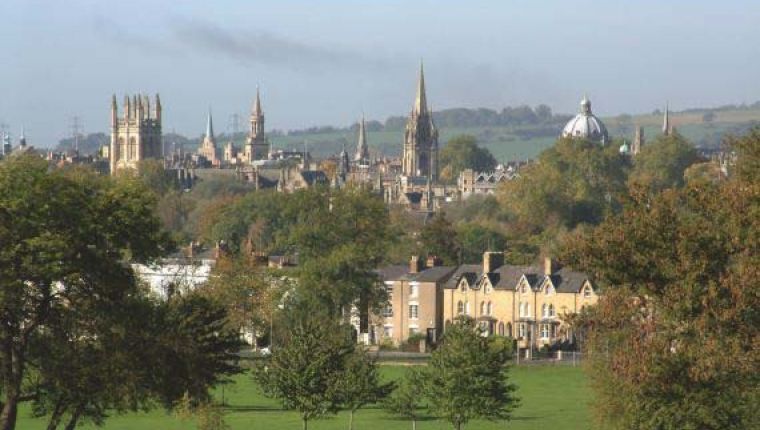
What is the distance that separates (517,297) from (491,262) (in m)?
3.38

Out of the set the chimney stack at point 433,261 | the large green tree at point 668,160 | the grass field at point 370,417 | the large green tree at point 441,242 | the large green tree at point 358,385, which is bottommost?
the grass field at point 370,417

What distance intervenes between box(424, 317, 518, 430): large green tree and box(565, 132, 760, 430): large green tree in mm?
13074

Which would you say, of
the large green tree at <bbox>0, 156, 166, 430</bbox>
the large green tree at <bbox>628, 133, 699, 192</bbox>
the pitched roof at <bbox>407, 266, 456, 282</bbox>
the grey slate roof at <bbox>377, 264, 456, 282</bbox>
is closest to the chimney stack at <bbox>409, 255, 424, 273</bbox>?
the grey slate roof at <bbox>377, 264, 456, 282</bbox>

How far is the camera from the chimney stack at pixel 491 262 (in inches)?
3809

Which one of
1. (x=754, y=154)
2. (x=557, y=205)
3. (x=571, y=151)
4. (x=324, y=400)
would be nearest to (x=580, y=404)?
(x=324, y=400)

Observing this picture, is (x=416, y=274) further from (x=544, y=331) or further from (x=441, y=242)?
(x=441, y=242)

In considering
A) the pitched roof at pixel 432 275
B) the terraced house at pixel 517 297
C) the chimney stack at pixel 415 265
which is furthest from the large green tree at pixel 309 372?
the chimney stack at pixel 415 265

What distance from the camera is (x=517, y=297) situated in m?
94.4

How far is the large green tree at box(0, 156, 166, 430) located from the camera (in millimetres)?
42219

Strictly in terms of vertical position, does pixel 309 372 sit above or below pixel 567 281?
below

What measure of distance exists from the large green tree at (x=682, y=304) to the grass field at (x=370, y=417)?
14.7 metres

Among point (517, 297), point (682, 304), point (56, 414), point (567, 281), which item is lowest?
point (517, 297)

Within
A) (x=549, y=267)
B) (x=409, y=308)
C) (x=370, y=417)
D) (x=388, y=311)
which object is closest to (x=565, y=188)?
(x=388, y=311)

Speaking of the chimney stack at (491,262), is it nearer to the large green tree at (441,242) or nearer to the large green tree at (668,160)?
the large green tree at (441,242)
